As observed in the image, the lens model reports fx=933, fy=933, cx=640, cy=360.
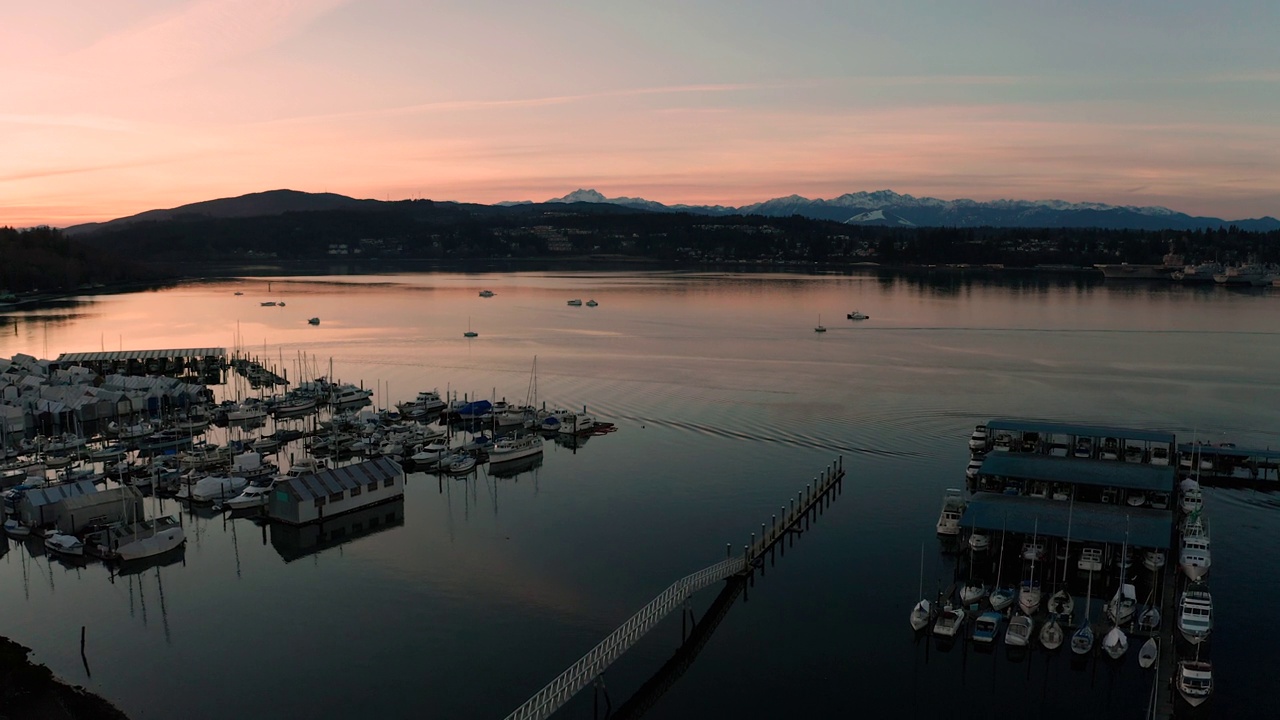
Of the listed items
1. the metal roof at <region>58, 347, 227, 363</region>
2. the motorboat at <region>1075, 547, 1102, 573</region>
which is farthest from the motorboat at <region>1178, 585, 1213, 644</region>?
the metal roof at <region>58, 347, 227, 363</region>

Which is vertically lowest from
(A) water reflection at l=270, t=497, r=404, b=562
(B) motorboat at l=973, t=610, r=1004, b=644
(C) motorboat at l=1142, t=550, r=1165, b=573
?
(A) water reflection at l=270, t=497, r=404, b=562

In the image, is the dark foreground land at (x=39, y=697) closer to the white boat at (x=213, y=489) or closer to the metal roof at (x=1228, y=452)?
the white boat at (x=213, y=489)

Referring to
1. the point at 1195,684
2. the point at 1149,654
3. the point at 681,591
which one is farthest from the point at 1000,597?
the point at 681,591

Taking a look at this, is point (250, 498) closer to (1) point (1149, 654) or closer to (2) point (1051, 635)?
(2) point (1051, 635)

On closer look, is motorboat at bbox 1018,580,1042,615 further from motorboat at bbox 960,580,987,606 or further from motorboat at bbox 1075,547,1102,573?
motorboat at bbox 1075,547,1102,573

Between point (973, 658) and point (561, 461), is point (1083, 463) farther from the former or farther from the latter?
point (561, 461)

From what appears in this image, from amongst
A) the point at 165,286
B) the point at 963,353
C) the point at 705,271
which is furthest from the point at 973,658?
the point at 705,271
